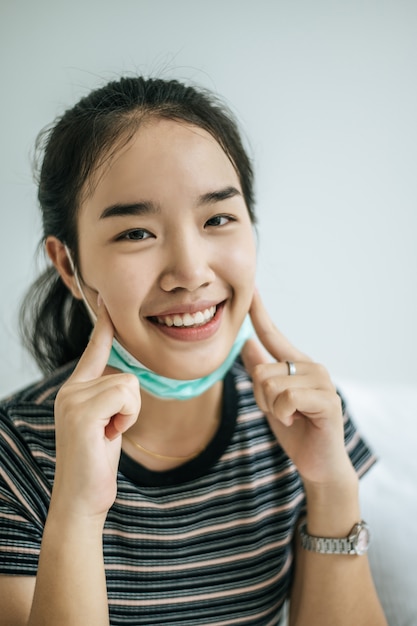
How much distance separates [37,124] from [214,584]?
3.85 ft

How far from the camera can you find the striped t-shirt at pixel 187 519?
1134 mm

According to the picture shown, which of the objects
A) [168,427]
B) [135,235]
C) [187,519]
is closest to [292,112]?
[135,235]

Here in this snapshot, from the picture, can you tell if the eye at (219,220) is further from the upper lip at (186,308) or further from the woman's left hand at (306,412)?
the woman's left hand at (306,412)

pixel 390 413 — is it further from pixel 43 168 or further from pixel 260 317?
pixel 43 168

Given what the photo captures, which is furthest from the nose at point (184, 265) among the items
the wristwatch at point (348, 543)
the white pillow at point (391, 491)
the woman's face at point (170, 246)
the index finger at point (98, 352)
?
the white pillow at point (391, 491)

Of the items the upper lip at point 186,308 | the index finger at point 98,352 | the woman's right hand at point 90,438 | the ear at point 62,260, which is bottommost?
the woman's right hand at point 90,438

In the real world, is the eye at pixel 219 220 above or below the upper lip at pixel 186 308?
above

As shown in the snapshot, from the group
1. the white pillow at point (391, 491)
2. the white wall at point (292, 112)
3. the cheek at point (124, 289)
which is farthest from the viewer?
the white wall at point (292, 112)

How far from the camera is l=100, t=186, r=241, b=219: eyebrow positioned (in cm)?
104

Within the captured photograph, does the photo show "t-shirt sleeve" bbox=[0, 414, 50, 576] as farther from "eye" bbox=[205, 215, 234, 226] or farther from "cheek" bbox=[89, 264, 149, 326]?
"eye" bbox=[205, 215, 234, 226]

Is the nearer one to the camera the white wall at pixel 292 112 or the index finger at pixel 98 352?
the index finger at pixel 98 352

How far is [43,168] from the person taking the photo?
122 cm

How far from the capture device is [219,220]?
1.11 m

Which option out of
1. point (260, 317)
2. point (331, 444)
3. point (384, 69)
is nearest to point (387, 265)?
point (384, 69)
